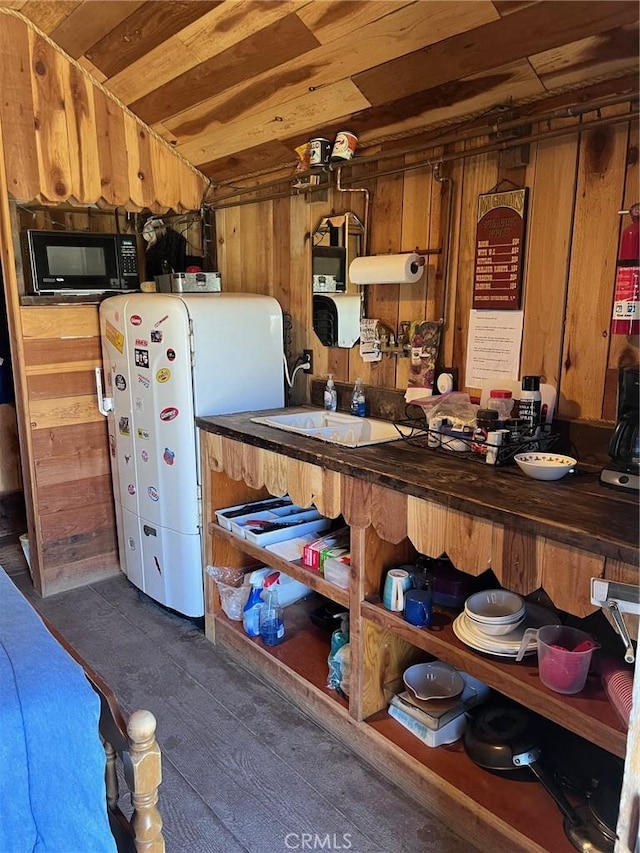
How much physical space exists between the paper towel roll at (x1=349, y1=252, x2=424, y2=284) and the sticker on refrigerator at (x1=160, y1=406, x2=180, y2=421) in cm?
90

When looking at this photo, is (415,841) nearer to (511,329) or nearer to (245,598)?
(245,598)

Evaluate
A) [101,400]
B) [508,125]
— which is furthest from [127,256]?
[508,125]

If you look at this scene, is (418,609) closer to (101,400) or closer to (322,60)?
(322,60)

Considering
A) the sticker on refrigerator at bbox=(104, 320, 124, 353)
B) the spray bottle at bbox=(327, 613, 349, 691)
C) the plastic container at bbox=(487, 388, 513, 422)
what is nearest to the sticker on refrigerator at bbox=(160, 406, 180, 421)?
the sticker on refrigerator at bbox=(104, 320, 124, 353)

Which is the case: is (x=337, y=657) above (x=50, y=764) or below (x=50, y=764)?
below

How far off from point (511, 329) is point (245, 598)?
149 cm

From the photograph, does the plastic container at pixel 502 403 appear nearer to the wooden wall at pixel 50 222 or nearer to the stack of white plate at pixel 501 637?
the stack of white plate at pixel 501 637

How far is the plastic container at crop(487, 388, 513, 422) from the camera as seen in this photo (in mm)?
1991

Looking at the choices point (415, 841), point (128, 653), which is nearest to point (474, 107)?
point (415, 841)

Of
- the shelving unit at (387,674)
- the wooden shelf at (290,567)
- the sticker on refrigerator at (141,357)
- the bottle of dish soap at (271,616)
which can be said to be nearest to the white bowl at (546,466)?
the shelving unit at (387,674)

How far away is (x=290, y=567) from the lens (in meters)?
2.23

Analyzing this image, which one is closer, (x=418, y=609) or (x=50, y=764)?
(x=50, y=764)

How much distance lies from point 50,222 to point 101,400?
→ 3.63ft

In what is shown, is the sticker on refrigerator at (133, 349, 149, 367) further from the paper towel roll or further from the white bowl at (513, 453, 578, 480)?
the white bowl at (513, 453, 578, 480)
